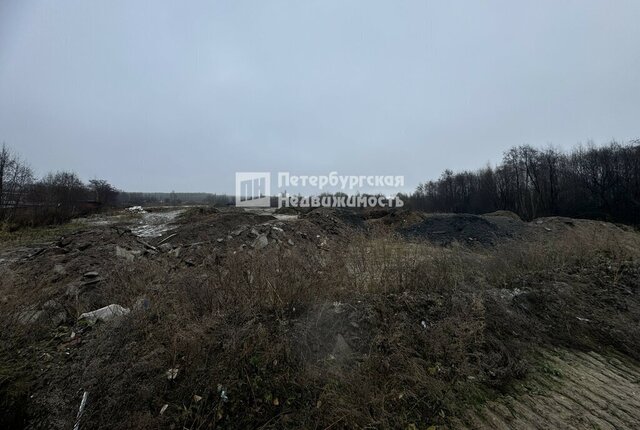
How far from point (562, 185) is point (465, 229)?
3276 centimetres

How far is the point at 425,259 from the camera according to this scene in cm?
472

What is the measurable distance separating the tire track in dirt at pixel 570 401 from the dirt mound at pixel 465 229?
393 inches

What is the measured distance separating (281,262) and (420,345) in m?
1.86

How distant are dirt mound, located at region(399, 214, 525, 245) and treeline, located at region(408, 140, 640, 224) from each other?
22952mm

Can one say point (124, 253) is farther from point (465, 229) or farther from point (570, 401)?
point (465, 229)

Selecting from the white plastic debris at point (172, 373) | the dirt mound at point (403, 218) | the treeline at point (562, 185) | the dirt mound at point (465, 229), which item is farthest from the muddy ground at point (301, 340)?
the treeline at point (562, 185)

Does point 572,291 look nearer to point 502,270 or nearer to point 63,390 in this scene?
point 502,270

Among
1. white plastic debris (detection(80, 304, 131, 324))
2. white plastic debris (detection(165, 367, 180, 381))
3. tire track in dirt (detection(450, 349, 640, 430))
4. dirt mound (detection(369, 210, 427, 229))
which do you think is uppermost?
dirt mound (detection(369, 210, 427, 229))

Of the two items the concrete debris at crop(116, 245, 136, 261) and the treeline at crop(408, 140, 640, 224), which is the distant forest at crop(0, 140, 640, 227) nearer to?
the treeline at crop(408, 140, 640, 224)

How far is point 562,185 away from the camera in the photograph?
37500 mm

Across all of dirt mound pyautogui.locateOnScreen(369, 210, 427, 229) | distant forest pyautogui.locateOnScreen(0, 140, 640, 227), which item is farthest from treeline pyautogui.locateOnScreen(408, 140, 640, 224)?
dirt mound pyautogui.locateOnScreen(369, 210, 427, 229)

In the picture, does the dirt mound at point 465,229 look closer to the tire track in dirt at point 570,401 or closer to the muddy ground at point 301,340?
the muddy ground at point 301,340

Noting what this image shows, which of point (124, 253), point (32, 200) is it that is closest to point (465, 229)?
point (124, 253)

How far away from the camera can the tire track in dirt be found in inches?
95.1
